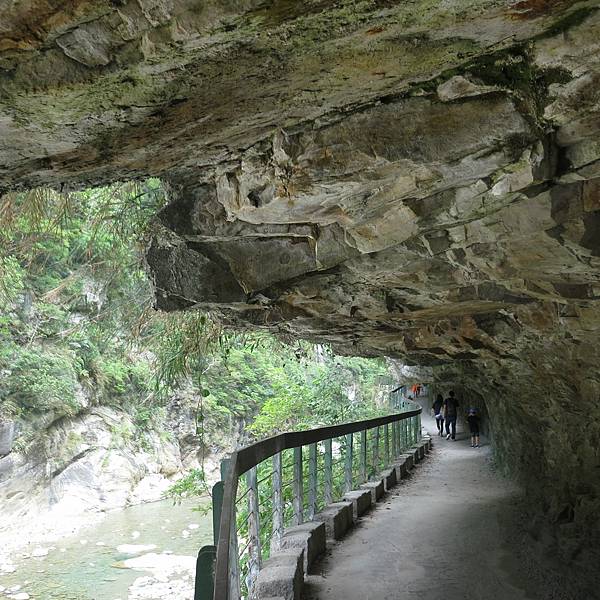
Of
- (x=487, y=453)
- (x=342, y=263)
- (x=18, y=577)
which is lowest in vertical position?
(x=18, y=577)

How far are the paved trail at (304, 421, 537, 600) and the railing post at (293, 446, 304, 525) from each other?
0.47 meters

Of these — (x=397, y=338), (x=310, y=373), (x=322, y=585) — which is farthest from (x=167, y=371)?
(x=310, y=373)

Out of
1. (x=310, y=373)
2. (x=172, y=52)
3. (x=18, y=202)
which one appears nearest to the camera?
(x=172, y=52)

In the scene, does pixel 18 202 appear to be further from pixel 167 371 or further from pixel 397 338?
pixel 397 338

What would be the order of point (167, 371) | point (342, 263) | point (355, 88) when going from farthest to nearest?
point (167, 371), point (342, 263), point (355, 88)

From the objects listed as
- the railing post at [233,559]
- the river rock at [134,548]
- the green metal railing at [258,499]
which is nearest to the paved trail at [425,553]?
the green metal railing at [258,499]

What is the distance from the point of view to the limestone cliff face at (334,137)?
241cm

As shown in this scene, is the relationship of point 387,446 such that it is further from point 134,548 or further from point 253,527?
point 253,527

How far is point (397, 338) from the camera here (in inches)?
329

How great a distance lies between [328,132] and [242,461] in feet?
6.43

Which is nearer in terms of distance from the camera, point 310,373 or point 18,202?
point 18,202

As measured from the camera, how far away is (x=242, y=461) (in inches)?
147

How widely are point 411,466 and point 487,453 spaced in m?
4.58

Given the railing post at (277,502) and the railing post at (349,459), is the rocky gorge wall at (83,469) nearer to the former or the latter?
the railing post at (349,459)
